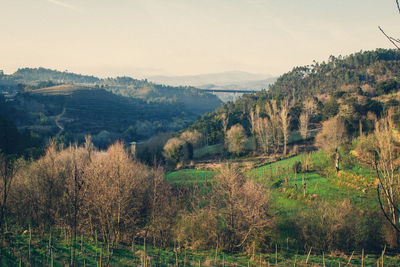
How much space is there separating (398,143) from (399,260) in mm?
11547

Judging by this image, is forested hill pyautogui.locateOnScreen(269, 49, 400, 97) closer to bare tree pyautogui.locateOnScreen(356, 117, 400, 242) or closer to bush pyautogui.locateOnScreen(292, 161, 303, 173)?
bush pyautogui.locateOnScreen(292, 161, 303, 173)

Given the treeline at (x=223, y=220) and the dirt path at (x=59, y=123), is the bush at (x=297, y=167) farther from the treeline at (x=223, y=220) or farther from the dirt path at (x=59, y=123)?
the dirt path at (x=59, y=123)

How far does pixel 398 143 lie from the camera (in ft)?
72.0

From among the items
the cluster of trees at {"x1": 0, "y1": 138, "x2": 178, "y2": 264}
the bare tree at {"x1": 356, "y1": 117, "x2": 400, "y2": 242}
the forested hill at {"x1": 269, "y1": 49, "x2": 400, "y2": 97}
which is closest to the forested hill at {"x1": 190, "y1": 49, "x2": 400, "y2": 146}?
the forested hill at {"x1": 269, "y1": 49, "x2": 400, "y2": 97}

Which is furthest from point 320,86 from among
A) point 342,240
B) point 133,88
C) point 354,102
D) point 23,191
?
point 133,88

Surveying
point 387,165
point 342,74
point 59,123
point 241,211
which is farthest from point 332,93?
point 59,123

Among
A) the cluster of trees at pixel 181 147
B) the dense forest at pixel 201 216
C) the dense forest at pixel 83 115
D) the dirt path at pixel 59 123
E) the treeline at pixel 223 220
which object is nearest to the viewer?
the dense forest at pixel 201 216

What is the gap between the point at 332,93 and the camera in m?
56.0

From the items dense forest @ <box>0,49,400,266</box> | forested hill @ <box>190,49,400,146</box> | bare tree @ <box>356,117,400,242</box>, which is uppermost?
forested hill @ <box>190,49,400,146</box>

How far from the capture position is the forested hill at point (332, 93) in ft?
150

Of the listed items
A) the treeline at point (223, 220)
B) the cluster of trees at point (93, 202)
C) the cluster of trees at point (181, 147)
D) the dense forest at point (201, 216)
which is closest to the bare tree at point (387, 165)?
the dense forest at point (201, 216)

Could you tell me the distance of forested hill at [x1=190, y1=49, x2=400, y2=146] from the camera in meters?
45.8

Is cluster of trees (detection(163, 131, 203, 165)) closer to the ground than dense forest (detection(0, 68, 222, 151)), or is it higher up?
closer to the ground

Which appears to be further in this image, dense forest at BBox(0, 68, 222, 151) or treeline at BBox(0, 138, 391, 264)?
dense forest at BBox(0, 68, 222, 151)
